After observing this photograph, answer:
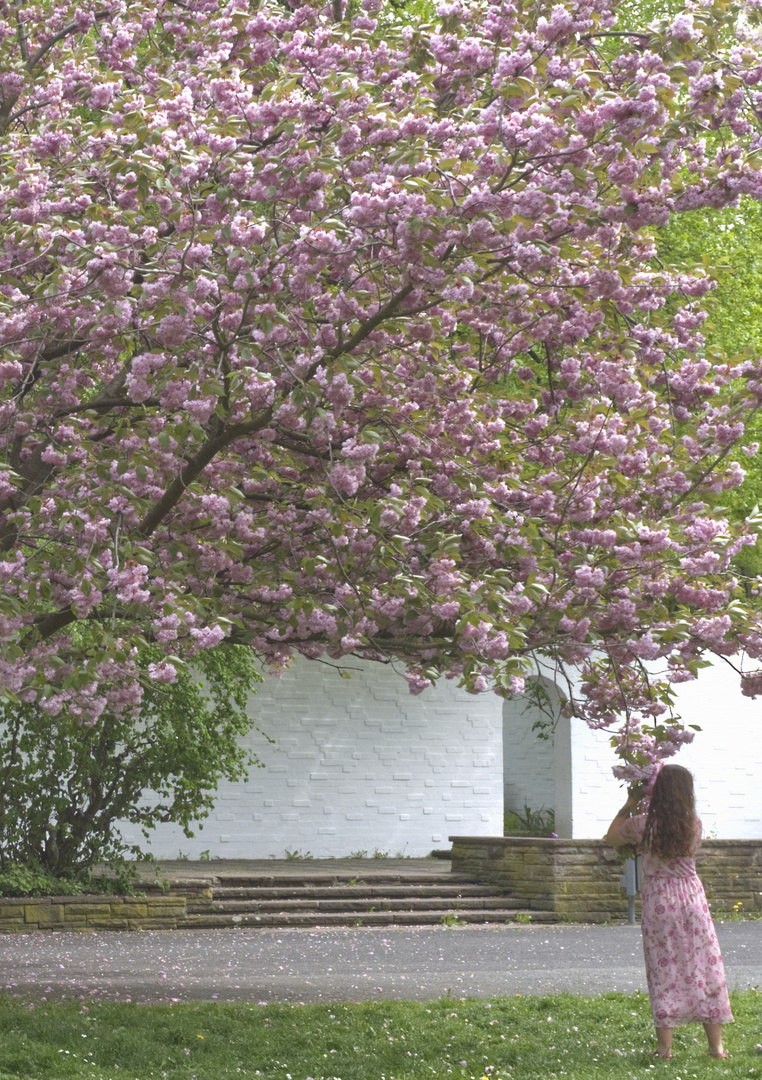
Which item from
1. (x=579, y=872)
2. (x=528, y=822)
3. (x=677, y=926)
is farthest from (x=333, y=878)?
(x=677, y=926)

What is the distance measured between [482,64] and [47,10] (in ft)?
12.1

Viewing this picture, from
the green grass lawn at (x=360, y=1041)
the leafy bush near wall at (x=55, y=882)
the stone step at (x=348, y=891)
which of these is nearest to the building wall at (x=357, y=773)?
the stone step at (x=348, y=891)

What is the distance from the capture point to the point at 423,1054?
6.50 m

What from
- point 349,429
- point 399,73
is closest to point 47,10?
point 399,73

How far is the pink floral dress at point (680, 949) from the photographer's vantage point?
6.28m

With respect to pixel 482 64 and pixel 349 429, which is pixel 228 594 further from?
pixel 482 64

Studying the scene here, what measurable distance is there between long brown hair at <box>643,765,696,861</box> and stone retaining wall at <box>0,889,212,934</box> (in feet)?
22.0

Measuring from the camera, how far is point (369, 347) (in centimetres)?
573

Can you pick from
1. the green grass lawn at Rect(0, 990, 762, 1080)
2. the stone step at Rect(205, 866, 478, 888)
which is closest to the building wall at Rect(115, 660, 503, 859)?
the stone step at Rect(205, 866, 478, 888)

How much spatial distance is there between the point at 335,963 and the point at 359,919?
125 inches

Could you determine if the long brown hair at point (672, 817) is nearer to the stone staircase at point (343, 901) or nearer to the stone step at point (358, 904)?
the stone staircase at point (343, 901)

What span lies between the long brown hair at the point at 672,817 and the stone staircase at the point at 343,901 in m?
6.92

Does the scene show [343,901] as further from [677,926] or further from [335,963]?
[677,926]

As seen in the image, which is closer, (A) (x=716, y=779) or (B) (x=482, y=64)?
(B) (x=482, y=64)
